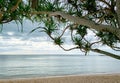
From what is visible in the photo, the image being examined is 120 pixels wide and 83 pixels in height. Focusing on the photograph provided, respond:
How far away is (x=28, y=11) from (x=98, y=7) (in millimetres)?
731

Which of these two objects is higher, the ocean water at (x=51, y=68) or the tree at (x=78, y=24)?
the tree at (x=78, y=24)

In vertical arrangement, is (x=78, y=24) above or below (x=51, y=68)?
above

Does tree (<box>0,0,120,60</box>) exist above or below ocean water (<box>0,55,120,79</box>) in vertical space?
above

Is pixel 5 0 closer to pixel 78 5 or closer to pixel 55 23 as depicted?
pixel 55 23

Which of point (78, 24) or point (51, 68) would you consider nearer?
point (78, 24)

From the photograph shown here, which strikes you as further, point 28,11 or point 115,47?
point 115,47

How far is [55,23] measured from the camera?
2754 millimetres

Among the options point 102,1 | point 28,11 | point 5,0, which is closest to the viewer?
point 5,0

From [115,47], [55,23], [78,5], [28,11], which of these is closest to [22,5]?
[28,11]

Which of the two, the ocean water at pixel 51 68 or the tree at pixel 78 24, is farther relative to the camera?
the ocean water at pixel 51 68

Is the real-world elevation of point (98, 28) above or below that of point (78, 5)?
below

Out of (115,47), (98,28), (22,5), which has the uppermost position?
(22,5)

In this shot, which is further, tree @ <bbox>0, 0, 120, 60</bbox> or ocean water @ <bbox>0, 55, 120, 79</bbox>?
ocean water @ <bbox>0, 55, 120, 79</bbox>

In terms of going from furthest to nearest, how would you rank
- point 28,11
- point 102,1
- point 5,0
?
point 102,1, point 28,11, point 5,0
